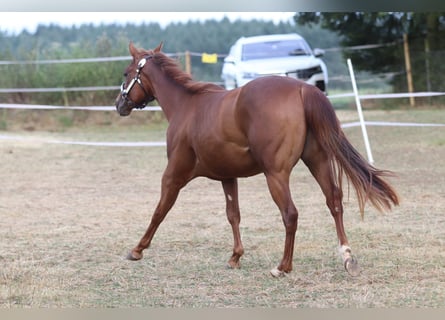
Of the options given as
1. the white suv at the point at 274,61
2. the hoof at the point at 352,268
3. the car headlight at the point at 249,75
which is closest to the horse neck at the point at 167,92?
the hoof at the point at 352,268

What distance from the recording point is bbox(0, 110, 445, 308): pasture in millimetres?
4852

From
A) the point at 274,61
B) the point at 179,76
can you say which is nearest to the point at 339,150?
the point at 179,76

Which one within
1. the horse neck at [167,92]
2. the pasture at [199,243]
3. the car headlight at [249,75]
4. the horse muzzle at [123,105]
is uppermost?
the horse neck at [167,92]

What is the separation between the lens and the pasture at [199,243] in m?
4.85

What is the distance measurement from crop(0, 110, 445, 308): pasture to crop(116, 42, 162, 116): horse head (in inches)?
50.1

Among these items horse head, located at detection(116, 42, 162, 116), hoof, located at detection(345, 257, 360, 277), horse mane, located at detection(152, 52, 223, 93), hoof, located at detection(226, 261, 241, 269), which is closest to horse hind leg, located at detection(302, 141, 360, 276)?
hoof, located at detection(345, 257, 360, 277)

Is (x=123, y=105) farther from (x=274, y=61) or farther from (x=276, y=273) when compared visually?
(x=274, y=61)

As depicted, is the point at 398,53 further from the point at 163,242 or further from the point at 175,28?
the point at 163,242

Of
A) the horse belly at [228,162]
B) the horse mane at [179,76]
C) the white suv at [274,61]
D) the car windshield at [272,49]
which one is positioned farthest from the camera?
the car windshield at [272,49]

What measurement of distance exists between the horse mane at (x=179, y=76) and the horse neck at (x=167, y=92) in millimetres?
35

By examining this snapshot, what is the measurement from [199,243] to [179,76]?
5.03 ft

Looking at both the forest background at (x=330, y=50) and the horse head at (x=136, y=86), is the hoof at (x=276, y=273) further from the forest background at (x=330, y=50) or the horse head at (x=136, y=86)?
the forest background at (x=330, y=50)

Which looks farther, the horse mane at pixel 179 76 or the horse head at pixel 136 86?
the horse head at pixel 136 86

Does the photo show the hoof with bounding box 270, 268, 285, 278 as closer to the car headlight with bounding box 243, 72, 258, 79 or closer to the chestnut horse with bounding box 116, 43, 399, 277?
the chestnut horse with bounding box 116, 43, 399, 277
